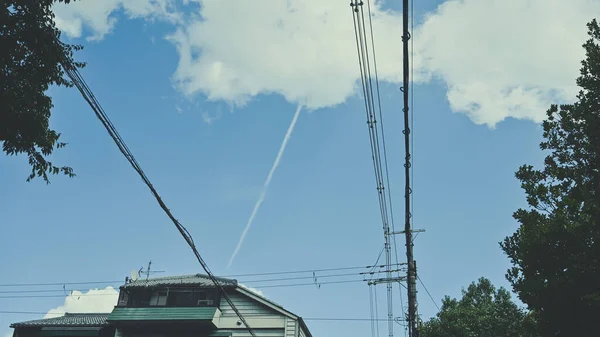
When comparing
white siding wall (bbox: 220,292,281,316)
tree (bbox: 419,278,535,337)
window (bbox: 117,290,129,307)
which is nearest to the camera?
white siding wall (bbox: 220,292,281,316)

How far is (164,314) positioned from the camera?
2747 centimetres

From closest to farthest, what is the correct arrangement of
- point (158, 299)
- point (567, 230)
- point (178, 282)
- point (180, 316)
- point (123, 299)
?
point (567, 230) → point (180, 316) → point (158, 299) → point (123, 299) → point (178, 282)

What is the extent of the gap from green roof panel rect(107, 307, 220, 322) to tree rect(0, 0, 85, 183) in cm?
1497

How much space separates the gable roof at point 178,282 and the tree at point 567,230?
1947 cm

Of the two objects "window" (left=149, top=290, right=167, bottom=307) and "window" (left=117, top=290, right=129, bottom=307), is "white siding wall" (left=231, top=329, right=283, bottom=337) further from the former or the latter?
"window" (left=117, top=290, right=129, bottom=307)

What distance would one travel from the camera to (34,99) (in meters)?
14.0

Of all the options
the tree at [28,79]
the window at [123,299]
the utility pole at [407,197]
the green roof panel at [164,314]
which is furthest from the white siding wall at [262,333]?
the tree at [28,79]

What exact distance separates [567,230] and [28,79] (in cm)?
1583

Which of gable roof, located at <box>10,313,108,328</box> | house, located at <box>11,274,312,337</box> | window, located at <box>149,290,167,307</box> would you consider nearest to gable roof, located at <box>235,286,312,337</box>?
house, located at <box>11,274,312,337</box>

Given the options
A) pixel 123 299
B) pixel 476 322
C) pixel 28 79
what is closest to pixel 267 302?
pixel 123 299

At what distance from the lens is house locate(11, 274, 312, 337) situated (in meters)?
27.0

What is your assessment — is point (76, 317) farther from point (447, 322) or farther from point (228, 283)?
point (447, 322)

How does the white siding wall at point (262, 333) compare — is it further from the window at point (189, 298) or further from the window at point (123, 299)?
the window at point (123, 299)

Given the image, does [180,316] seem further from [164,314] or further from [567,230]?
[567,230]
